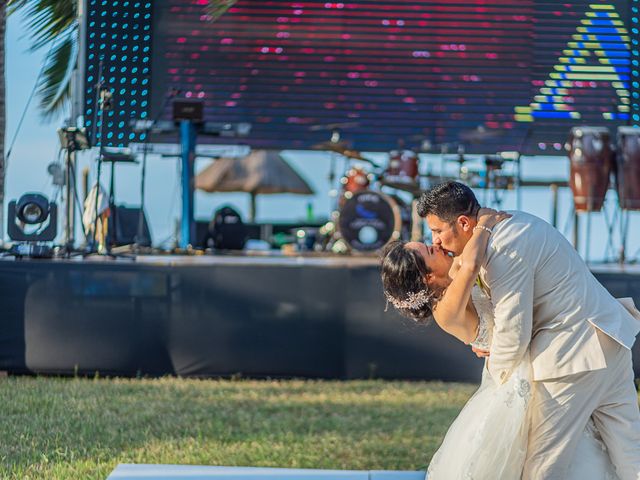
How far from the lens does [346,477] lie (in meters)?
4.41

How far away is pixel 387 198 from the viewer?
40.4 feet

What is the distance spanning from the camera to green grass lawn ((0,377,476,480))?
5.52m

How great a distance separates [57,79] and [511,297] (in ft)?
26.1

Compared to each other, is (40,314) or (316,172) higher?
(316,172)

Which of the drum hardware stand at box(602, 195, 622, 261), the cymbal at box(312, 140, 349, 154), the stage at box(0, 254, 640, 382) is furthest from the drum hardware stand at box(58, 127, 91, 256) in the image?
the drum hardware stand at box(602, 195, 622, 261)

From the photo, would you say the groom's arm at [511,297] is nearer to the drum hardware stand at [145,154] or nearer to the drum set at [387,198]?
the drum hardware stand at [145,154]

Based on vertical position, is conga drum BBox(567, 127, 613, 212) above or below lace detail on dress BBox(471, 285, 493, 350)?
above

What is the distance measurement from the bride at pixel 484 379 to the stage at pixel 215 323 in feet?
11.7

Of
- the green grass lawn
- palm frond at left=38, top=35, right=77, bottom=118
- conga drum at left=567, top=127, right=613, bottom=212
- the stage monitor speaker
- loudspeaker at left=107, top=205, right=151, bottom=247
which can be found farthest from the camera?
the stage monitor speaker

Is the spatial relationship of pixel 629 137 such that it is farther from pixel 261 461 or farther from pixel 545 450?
pixel 545 450

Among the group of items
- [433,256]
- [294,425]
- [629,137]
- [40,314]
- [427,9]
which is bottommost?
[294,425]

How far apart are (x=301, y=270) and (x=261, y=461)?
2147 mm

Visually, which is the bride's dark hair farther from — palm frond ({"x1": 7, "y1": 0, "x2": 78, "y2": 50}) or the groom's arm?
palm frond ({"x1": 7, "y1": 0, "x2": 78, "y2": 50})

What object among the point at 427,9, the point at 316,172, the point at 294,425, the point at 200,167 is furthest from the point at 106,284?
the point at 200,167
